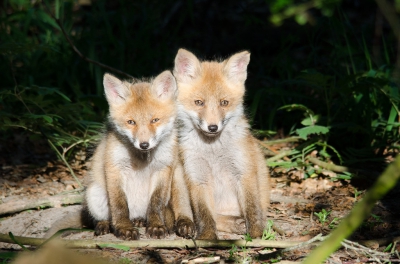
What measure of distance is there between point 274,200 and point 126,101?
70.1 inches

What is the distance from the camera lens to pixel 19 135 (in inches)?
280

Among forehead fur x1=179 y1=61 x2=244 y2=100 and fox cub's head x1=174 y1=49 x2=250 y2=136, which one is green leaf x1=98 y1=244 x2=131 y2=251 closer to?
fox cub's head x1=174 y1=49 x2=250 y2=136

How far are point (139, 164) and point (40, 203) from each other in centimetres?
119

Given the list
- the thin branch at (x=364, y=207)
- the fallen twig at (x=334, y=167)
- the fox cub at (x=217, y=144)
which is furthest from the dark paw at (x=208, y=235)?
the thin branch at (x=364, y=207)

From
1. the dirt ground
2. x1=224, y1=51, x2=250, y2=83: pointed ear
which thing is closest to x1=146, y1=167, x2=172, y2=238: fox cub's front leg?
the dirt ground

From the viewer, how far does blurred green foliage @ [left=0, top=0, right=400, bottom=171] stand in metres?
6.00

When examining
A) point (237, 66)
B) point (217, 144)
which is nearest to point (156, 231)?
point (217, 144)

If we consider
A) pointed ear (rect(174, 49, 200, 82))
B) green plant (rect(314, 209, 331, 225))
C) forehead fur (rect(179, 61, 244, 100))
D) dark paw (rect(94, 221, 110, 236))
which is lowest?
green plant (rect(314, 209, 331, 225))

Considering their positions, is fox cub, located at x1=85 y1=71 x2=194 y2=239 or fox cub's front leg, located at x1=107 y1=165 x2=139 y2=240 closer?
fox cub's front leg, located at x1=107 y1=165 x2=139 y2=240

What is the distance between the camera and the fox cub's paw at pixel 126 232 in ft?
14.1

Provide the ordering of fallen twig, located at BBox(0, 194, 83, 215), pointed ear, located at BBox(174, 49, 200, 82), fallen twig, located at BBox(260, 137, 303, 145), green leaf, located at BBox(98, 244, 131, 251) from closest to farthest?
green leaf, located at BBox(98, 244, 131, 251)
pointed ear, located at BBox(174, 49, 200, 82)
fallen twig, located at BBox(0, 194, 83, 215)
fallen twig, located at BBox(260, 137, 303, 145)

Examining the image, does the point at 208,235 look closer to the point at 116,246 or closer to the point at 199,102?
the point at 116,246

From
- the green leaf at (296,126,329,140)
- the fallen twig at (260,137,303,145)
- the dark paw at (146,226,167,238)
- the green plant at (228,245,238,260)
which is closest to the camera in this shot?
the green plant at (228,245,238,260)

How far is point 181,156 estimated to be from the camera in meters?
4.75
